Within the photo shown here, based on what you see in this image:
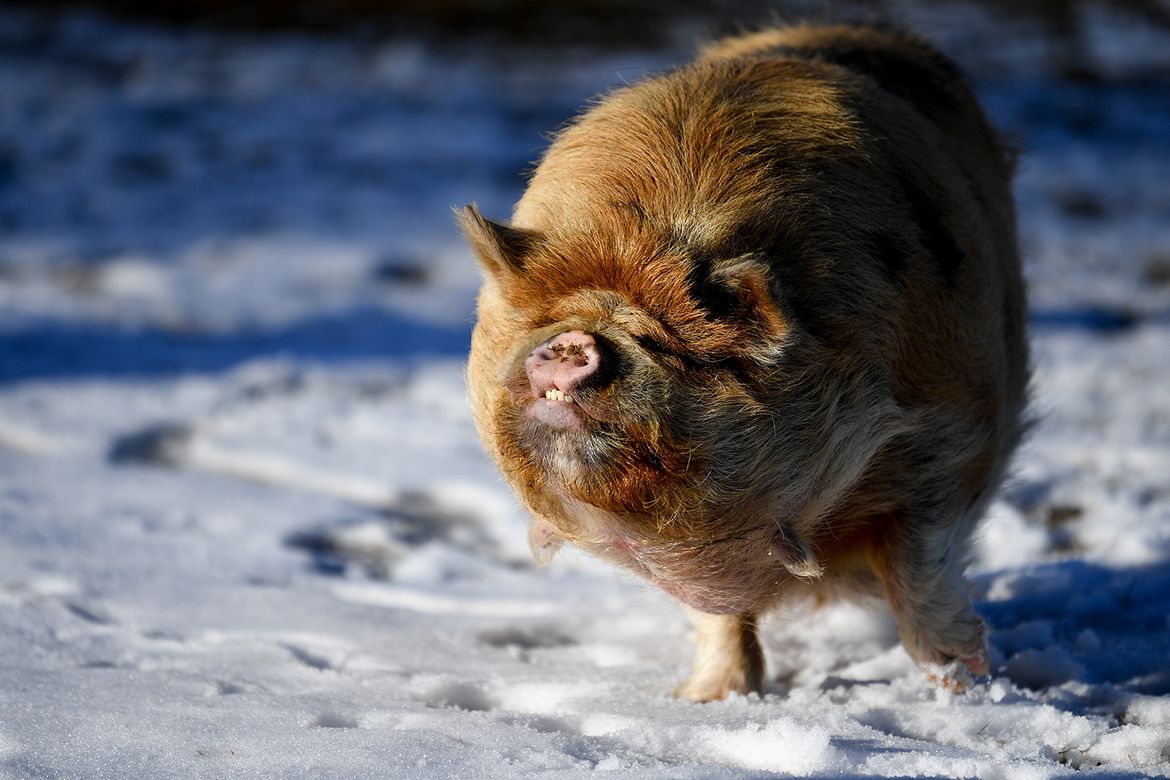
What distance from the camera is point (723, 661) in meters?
3.17

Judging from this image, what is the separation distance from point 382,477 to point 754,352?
2.73 metres

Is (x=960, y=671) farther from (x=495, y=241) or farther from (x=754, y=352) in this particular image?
(x=495, y=241)

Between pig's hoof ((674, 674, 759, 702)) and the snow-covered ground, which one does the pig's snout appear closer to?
the snow-covered ground

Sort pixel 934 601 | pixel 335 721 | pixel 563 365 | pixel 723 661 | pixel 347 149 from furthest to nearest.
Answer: pixel 347 149
pixel 723 661
pixel 934 601
pixel 335 721
pixel 563 365

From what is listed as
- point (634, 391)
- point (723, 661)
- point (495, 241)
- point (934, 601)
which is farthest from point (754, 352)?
point (723, 661)

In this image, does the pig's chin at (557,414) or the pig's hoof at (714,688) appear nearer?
the pig's chin at (557,414)

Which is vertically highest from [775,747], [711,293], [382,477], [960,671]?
[382,477]

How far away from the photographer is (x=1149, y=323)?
6.00 m

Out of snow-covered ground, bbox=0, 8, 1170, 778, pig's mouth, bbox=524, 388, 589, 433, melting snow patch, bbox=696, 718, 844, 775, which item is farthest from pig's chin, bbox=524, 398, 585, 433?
melting snow patch, bbox=696, 718, 844, 775

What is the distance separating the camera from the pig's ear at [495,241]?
2414 millimetres

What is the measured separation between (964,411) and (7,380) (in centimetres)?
441

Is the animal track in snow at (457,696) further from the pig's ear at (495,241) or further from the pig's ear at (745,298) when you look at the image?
the pig's ear at (745,298)

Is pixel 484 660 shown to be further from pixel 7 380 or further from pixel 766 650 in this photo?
pixel 7 380

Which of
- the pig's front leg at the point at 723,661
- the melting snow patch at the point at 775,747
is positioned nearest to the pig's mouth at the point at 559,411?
the melting snow patch at the point at 775,747
